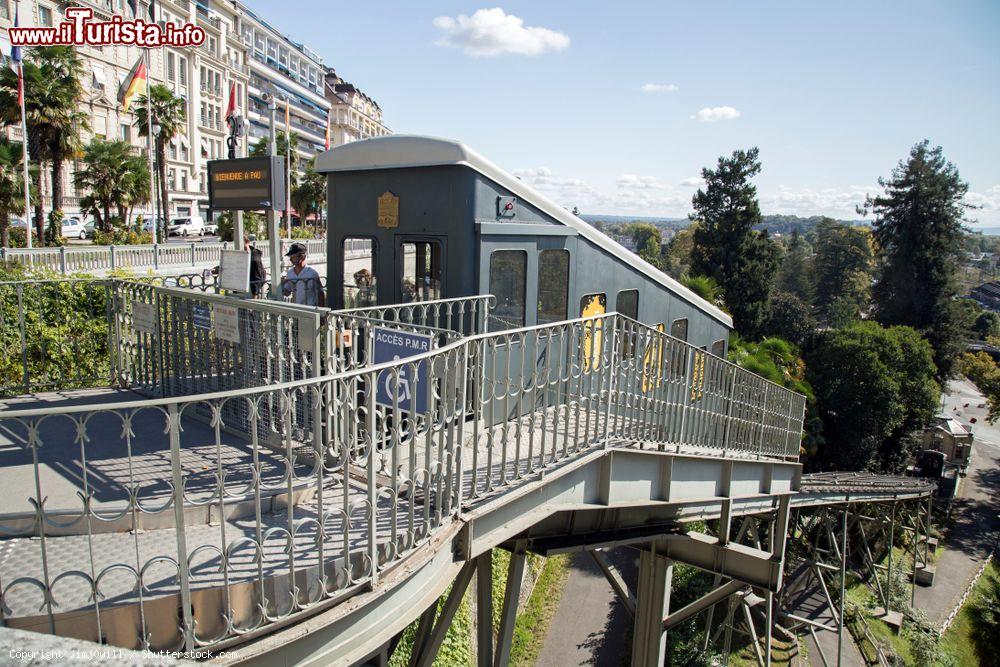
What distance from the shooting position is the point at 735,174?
2045 inches

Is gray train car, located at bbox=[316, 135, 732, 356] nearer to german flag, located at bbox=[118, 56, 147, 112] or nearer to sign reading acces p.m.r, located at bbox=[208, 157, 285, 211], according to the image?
sign reading acces p.m.r, located at bbox=[208, 157, 285, 211]

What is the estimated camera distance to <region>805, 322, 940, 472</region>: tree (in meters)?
34.6

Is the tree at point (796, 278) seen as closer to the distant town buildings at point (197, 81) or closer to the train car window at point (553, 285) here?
the distant town buildings at point (197, 81)

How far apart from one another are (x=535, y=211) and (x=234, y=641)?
5.97m

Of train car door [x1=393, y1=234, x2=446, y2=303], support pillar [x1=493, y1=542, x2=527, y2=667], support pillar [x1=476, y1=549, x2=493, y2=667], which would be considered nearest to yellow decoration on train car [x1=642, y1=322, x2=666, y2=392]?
support pillar [x1=493, y1=542, x2=527, y2=667]

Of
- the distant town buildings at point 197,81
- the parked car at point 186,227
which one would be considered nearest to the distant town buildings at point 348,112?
the distant town buildings at point 197,81

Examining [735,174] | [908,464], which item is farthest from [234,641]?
[735,174]

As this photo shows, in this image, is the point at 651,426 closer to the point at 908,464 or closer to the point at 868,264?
the point at 908,464

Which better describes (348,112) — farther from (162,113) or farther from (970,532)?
(970,532)

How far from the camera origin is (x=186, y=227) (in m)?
48.8

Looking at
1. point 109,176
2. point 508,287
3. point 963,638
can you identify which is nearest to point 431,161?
point 508,287

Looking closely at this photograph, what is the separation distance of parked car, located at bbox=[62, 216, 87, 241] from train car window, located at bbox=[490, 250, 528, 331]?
39.0 metres

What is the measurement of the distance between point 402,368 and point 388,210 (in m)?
4.11

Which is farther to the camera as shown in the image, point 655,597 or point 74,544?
point 655,597
